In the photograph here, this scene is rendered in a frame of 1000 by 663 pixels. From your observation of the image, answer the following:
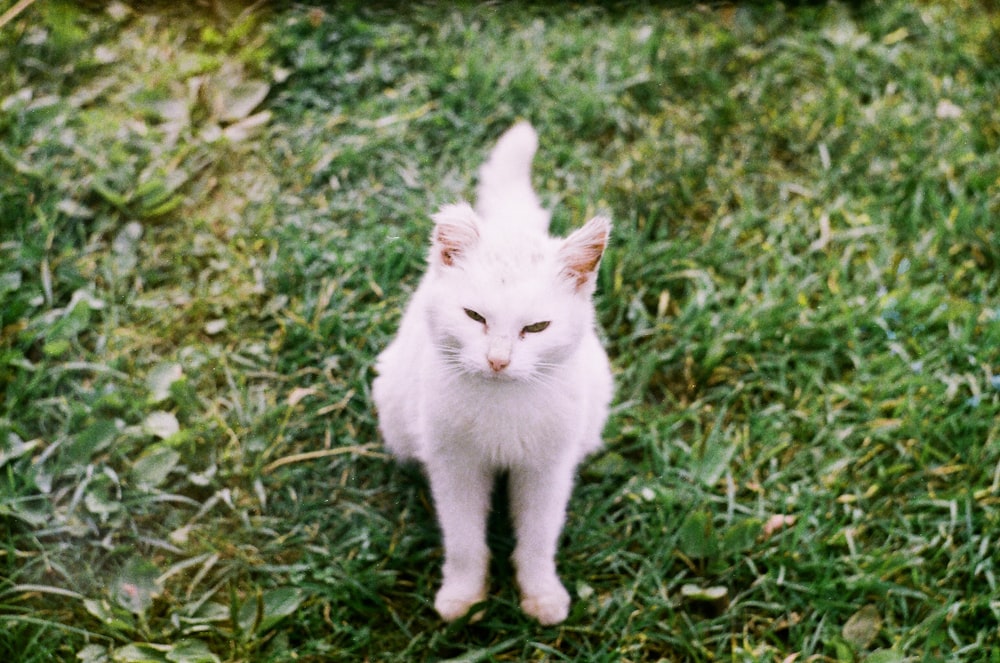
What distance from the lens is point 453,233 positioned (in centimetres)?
180

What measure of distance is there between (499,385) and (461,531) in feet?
1.52

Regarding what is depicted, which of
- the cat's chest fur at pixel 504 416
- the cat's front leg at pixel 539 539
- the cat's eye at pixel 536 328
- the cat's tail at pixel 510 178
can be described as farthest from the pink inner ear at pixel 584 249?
the cat's tail at pixel 510 178

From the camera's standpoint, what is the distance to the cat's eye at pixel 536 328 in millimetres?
1771

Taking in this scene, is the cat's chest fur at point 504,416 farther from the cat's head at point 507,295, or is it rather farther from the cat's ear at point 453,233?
the cat's ear at point 453,233

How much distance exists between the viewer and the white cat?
176cm

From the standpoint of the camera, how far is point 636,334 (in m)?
2.68

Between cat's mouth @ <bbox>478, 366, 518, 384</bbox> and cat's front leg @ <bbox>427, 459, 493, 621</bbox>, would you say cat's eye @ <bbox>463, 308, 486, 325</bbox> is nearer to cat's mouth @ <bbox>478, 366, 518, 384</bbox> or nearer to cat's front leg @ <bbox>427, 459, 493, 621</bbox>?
cat's mouth @ <bbox>478, 366, 518, 384</bbox>

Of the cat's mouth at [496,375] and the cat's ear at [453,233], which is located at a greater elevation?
the cat's ear at [453,233]

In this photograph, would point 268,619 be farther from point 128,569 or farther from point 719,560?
point 719,560

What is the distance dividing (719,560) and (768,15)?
240 centimetres

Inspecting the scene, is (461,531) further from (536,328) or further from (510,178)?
(510,178)

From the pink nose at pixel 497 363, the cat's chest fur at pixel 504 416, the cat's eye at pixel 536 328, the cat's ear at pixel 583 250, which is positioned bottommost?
the cat's chest fur at pixel 504 416

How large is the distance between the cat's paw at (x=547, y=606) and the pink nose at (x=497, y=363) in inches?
29.0

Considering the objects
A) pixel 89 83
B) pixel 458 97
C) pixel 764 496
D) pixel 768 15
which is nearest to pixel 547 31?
pixel 458 97
